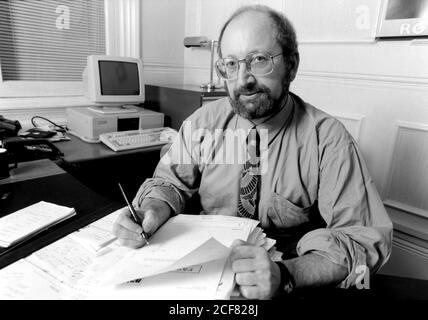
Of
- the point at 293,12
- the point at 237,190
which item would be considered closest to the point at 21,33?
the point at 293,12

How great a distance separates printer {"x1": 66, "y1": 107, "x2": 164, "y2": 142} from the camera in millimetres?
1812

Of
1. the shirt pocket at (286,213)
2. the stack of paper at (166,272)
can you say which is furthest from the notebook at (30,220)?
the shirt pocket at (286,213)

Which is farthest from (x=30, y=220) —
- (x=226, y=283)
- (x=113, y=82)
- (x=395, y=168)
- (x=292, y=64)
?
(x=395, y=168)

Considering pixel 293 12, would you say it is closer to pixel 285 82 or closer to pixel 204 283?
pixel 285 82

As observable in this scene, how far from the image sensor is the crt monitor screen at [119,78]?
1909mm

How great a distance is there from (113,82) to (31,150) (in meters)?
0.70

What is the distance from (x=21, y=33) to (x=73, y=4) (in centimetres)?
40

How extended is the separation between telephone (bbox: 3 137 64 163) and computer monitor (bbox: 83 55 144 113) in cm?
50

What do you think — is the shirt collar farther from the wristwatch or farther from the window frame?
the window frame

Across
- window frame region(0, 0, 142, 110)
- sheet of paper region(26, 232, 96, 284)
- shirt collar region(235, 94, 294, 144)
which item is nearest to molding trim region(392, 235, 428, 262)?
shirt collar region(235, 94, 294, 144)

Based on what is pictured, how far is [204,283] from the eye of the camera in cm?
59

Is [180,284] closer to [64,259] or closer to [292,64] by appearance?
[64,259]

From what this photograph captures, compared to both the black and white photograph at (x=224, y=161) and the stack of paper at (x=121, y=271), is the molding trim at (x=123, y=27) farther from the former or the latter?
the stack of paper at (x=121, y=271)

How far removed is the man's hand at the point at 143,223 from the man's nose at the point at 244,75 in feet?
1.50
